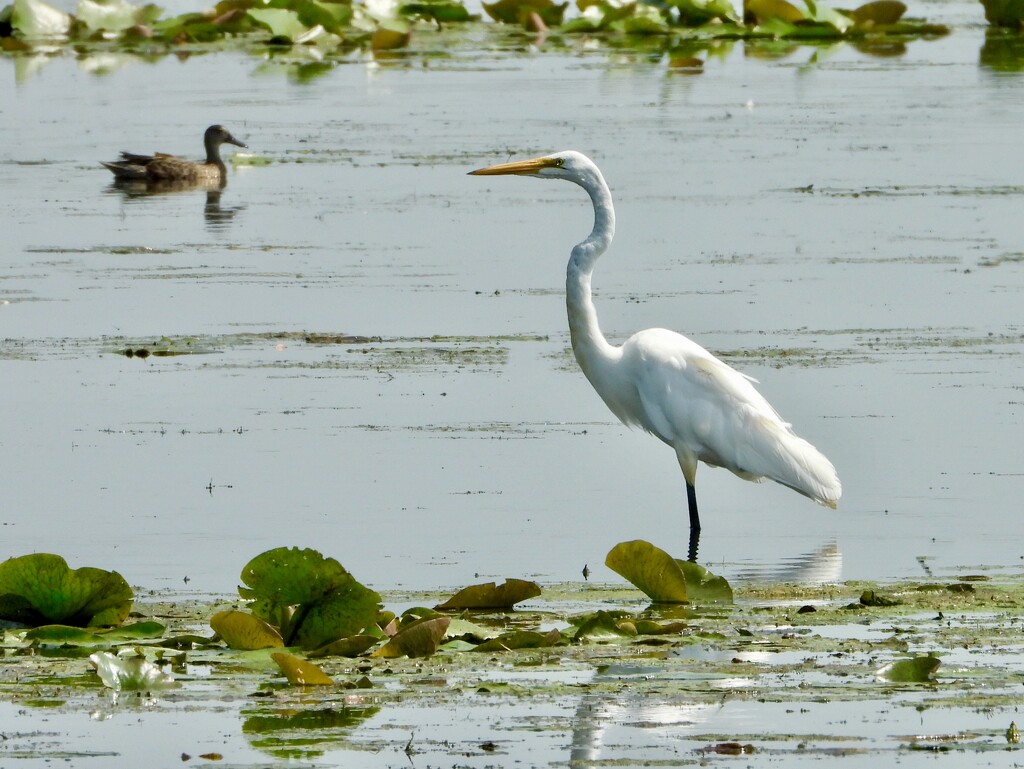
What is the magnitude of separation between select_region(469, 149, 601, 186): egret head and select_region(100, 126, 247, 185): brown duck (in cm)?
1104

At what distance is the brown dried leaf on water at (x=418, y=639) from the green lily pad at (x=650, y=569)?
916 mm

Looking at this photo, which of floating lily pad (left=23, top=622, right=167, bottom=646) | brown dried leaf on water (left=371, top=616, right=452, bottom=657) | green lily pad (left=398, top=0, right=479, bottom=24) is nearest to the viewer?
brown dried leaf on water (left=371, top=616, right=452, bottom=657)

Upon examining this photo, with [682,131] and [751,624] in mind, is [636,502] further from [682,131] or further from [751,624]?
[682,131]

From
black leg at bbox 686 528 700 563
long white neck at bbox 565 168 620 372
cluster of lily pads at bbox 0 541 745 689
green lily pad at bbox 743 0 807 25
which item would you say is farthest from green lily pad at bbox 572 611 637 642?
green lily pad at bbox 743 0 807 25

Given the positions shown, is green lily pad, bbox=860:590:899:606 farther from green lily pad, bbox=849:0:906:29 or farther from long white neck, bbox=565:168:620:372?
green lily pad, bbox=849:0:906:29

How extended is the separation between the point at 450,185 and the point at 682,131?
4.32 m

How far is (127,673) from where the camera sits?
5969 millimetres

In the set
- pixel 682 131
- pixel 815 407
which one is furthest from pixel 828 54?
pixel 815 407

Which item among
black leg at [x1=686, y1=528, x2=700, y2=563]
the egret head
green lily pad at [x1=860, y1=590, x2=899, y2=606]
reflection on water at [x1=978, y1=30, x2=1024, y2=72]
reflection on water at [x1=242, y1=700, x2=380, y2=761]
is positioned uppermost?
reflection on water at [x1=978, y1=30, x2=1024, y2=72]

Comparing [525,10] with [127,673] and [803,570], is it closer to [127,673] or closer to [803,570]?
[803,570]

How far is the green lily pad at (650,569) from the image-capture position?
701cm

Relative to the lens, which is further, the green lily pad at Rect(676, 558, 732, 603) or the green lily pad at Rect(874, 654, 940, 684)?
the green lily pad at Rect(676, 558, 732, 603)

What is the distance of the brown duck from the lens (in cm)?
1991

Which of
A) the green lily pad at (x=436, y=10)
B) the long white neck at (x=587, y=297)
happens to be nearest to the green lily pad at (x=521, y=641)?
the long white neck at (x=587, y=297)
